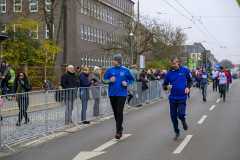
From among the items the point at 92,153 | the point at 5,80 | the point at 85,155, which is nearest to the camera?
the point at 85,155

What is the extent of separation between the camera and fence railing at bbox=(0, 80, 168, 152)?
8117 millimetres

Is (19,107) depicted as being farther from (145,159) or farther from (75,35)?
(75,35)

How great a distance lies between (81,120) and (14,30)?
66.0ft

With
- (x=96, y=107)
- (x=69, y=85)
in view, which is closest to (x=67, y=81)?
(x=69, y=85)

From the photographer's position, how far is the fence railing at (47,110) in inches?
320

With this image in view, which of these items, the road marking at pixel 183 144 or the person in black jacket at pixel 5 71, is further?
the person in black jacket at pixel 5 71

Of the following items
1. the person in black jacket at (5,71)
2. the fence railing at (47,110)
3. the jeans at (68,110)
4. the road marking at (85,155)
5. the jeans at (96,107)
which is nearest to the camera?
the road marking at (85,155)

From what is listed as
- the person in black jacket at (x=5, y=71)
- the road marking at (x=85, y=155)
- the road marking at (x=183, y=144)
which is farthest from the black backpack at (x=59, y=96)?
the person in black jacket at (x=5, y=71)

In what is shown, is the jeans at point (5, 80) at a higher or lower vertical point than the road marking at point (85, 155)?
higher

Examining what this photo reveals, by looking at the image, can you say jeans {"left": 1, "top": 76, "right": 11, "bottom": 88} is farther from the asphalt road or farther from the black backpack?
the black backpack

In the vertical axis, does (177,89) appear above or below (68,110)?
above

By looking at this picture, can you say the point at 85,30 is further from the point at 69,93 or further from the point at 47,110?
the point at 47,110

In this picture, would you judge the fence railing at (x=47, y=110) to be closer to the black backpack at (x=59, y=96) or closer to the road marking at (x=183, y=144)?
the black backpack at (x=59, y=96)

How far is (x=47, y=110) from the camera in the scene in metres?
9.64
